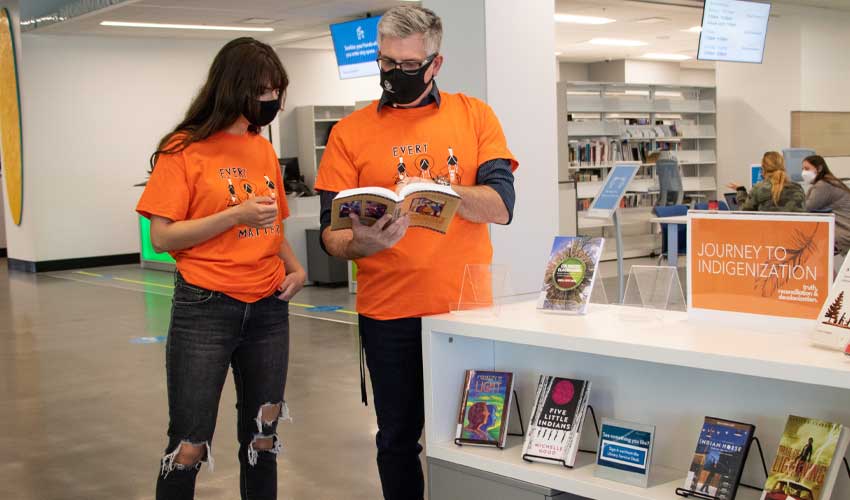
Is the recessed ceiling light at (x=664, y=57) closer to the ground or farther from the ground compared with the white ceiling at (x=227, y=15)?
farther from the ground

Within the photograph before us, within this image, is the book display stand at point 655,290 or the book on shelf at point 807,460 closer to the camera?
the book on shelf at point 807,460

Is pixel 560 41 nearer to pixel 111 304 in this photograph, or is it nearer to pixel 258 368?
pixel 111 304

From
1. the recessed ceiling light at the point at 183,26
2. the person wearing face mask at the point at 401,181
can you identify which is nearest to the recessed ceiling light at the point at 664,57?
the recessed ceiling light at the point at 183,26

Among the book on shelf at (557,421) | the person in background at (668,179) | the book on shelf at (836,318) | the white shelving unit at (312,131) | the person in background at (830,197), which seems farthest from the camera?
the white shelving unit at (312,131)

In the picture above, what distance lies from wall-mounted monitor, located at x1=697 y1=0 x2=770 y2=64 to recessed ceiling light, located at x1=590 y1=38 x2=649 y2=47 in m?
5.94

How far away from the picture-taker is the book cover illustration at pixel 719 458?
1959mm

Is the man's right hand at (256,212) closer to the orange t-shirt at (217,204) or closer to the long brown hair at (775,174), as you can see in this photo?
the orange t-shirt at (217,204)

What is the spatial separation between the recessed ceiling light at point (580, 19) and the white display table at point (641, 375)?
11.2 meters

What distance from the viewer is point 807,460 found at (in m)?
1.85

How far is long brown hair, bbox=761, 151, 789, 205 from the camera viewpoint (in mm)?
7820

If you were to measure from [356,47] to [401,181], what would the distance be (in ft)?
30.0

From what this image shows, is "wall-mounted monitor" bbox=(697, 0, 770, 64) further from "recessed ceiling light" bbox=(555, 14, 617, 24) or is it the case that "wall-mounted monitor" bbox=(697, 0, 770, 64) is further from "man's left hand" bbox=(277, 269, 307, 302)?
"man's left hand" bbox=(277, 269, 307, 302)

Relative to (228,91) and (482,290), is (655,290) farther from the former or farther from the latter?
(228,91)

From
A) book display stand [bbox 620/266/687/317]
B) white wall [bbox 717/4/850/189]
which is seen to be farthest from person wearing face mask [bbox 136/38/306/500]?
white wall [bbox 717/4/850/189]
